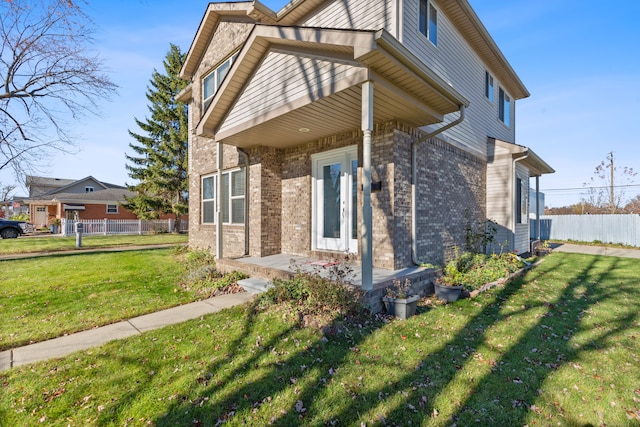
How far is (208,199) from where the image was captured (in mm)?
10391

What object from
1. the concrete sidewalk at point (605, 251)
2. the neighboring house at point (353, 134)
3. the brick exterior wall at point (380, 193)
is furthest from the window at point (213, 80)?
the concrete sidewalk at point (605, 251)

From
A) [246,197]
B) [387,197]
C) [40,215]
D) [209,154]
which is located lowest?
[40,215]

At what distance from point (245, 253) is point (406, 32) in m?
6.41

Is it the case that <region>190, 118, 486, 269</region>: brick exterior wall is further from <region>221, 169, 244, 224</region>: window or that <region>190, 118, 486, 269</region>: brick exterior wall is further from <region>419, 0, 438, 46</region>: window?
<region>419, 0, 438, 46</region>: window

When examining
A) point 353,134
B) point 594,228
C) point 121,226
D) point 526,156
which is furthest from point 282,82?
point 121,226

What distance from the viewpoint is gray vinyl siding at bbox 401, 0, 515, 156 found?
648 cm

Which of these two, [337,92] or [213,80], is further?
[213,80]

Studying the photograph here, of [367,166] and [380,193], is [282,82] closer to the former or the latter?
[367,166]

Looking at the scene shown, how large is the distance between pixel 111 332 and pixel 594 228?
22743mm

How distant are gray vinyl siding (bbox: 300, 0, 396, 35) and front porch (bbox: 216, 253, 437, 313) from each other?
184 inches

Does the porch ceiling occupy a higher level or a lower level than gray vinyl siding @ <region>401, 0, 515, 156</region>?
lower

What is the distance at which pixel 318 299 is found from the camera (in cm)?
431

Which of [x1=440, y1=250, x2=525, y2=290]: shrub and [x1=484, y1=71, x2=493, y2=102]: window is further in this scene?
[x1=484, y1=71, x2=493, y2=102]: window

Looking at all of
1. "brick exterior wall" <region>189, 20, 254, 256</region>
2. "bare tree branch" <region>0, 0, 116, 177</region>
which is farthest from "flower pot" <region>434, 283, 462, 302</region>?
"bare tree branch" <region>0, 0, 116, 177</region>
